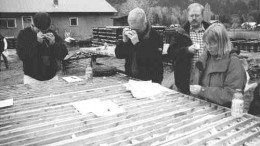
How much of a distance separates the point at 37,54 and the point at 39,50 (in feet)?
0.25

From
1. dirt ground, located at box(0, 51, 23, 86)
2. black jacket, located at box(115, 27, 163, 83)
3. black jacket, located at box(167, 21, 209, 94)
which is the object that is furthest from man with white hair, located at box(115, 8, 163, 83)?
dirt ground, located at box(0, 51, 23, 86)

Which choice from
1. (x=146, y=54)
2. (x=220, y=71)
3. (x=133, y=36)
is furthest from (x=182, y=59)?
(x=220, y=71)

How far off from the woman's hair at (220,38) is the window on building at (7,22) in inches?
1038

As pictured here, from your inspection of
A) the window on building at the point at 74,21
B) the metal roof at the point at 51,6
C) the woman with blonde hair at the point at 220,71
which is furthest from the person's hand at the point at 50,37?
the window on building at the point at 74,21

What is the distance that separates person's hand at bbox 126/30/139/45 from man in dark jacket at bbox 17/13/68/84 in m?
1.10

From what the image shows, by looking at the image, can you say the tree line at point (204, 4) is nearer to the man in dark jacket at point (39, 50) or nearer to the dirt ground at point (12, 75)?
the dirt ground at point (12, 75)

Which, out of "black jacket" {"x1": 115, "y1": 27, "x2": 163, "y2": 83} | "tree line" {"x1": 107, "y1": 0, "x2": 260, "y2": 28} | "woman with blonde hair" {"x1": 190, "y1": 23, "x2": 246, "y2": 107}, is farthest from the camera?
"tree line" {"x1": 107, "y1": 0, "x2": 260, "y2": 28}

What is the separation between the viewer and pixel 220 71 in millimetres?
2781

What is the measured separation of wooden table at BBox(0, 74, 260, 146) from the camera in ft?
6.12

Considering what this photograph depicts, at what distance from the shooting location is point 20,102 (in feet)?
9.30

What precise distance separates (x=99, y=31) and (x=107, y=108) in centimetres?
1176

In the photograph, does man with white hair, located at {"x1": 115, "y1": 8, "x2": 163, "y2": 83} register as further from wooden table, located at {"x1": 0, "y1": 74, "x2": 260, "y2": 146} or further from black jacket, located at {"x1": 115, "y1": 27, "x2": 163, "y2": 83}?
wooden table, located at {"x1": 0, "y1": 74, "x2": 260, "y2": 146}

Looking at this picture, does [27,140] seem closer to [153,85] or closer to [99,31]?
[153,85]

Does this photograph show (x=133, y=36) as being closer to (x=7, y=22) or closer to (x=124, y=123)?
(x=124, y=123)
